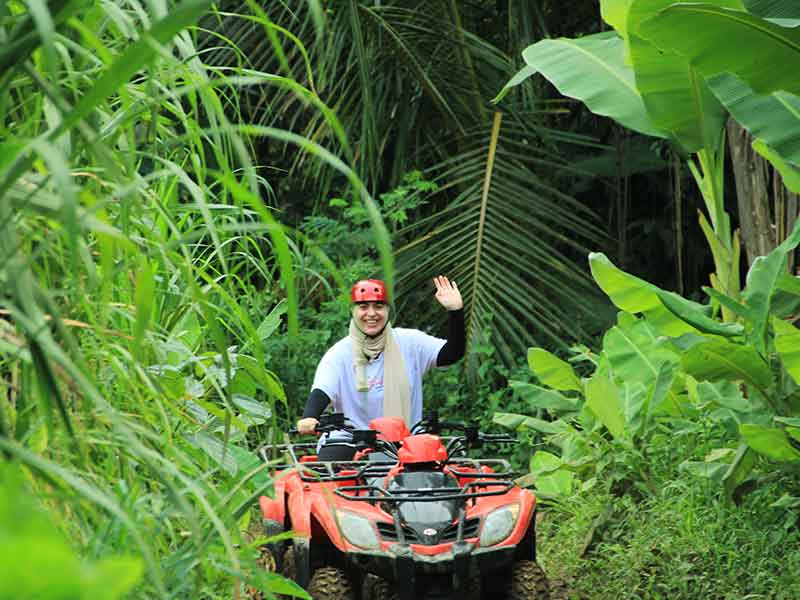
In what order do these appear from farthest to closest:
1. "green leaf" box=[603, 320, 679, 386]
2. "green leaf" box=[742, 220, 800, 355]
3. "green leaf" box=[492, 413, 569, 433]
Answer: "green leaf" box=[492, 413, 569, 433] → "green leaf" box=[603, 320, 679, 386] → "green leaf" box=[742, 220, 800, 355]

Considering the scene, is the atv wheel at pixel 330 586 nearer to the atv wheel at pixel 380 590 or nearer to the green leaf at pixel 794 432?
the atv wheel at pixel 380 590

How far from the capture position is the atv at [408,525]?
5051 mm

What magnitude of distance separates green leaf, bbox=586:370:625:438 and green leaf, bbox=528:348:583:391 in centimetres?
63

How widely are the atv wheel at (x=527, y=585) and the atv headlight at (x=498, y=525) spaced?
0.33 m

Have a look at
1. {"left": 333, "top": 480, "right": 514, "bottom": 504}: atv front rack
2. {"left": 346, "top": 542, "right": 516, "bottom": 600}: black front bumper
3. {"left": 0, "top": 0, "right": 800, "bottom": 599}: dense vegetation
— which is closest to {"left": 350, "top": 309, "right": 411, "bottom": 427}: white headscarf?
{"left": 0, "top": 0, "right": 800, "bottom": 599}: dense vegetation

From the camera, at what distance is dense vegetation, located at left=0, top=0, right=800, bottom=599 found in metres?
2.01

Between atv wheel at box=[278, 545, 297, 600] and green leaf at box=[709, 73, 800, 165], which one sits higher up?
green leaf at box=[709, 73, 800, 165]

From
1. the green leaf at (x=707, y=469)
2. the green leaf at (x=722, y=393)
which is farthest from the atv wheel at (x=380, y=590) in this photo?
the green leaf at (x=722, y=393)

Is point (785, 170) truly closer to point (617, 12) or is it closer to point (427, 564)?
point (617, 12)

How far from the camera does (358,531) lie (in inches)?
201

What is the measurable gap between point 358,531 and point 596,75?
341 cm

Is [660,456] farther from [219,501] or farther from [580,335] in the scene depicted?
[219,501]

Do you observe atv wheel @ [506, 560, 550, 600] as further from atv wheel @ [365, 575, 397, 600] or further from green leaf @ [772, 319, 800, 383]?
green leaf @ [772, 319, 800, 383]

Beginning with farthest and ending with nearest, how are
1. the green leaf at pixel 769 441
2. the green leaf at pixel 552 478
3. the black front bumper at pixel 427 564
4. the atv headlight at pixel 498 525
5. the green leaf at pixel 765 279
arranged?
1. the green leaf at pixel 552 478
2. the green leaf at pixel 765 279
3. the green leaf at pixel 769 441
4. the atv headlight at pixel 498 525
5. the black front bumper at pixel 427 564
